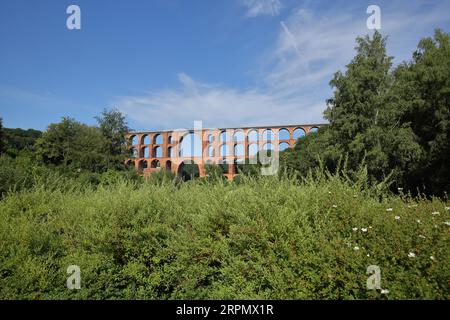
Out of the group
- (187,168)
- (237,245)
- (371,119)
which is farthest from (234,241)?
(187,168)

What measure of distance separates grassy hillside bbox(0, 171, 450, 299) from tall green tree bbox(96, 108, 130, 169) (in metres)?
40.6

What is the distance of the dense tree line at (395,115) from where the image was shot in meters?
22.6

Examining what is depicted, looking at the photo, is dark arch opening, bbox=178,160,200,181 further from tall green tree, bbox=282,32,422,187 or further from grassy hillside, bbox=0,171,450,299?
grassy hillside, bbox=0,171,450,299

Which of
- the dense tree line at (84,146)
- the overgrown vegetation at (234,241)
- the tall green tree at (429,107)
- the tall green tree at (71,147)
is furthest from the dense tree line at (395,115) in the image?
the tall green tree at (71,147)

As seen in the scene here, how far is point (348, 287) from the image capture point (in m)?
3.37

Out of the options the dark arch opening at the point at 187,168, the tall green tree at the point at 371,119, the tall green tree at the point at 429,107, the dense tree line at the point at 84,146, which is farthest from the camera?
the dark arch opening at the point at 187,168

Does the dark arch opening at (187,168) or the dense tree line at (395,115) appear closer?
the dense tree line at (395,115)

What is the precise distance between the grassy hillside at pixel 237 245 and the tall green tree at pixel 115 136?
1597 inches

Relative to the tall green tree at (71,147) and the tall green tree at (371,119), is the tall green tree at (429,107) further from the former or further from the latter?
the tall green tree at (71,147)

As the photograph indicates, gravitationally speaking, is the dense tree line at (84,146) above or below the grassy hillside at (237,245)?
above

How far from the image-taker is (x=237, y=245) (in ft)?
14.7
